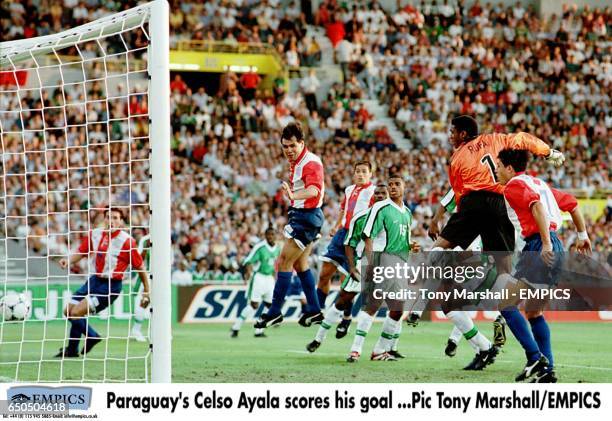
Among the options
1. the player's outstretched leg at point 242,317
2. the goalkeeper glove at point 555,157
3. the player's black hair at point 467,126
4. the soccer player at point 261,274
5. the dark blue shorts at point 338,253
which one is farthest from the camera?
the soccer player at point 261,274

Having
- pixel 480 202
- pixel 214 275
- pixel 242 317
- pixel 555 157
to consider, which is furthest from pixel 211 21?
pixel 555 157

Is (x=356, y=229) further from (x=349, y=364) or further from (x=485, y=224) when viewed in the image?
(x=485, y=224)

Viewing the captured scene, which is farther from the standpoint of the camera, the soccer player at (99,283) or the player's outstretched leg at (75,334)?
the player's outstretched leg at (75,334)

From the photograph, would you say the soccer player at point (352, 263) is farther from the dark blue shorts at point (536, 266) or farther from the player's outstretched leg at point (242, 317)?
the player's outstretched leg at point (242, 317)

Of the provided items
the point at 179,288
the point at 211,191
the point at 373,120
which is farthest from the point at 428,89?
the point at 179,288

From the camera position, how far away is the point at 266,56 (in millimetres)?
24344

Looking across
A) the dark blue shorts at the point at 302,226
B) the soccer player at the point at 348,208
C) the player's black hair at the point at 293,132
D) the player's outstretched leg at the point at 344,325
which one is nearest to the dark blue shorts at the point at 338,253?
the soccer player at the point at 348,208

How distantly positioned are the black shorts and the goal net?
3.08 metres

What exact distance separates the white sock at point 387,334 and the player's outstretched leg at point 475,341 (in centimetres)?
79

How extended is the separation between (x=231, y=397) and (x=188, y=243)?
39.9 ft

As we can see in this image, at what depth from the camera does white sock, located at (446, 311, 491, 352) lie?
9.62 m

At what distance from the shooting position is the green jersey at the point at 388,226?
33.1ft

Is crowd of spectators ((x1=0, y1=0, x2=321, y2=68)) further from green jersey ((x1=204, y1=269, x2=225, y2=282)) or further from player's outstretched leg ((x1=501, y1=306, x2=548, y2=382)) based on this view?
player's outstretched leg ((x1=501, y1=306, x2=548, y2=382))

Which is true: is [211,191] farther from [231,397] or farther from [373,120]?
[231,397]
